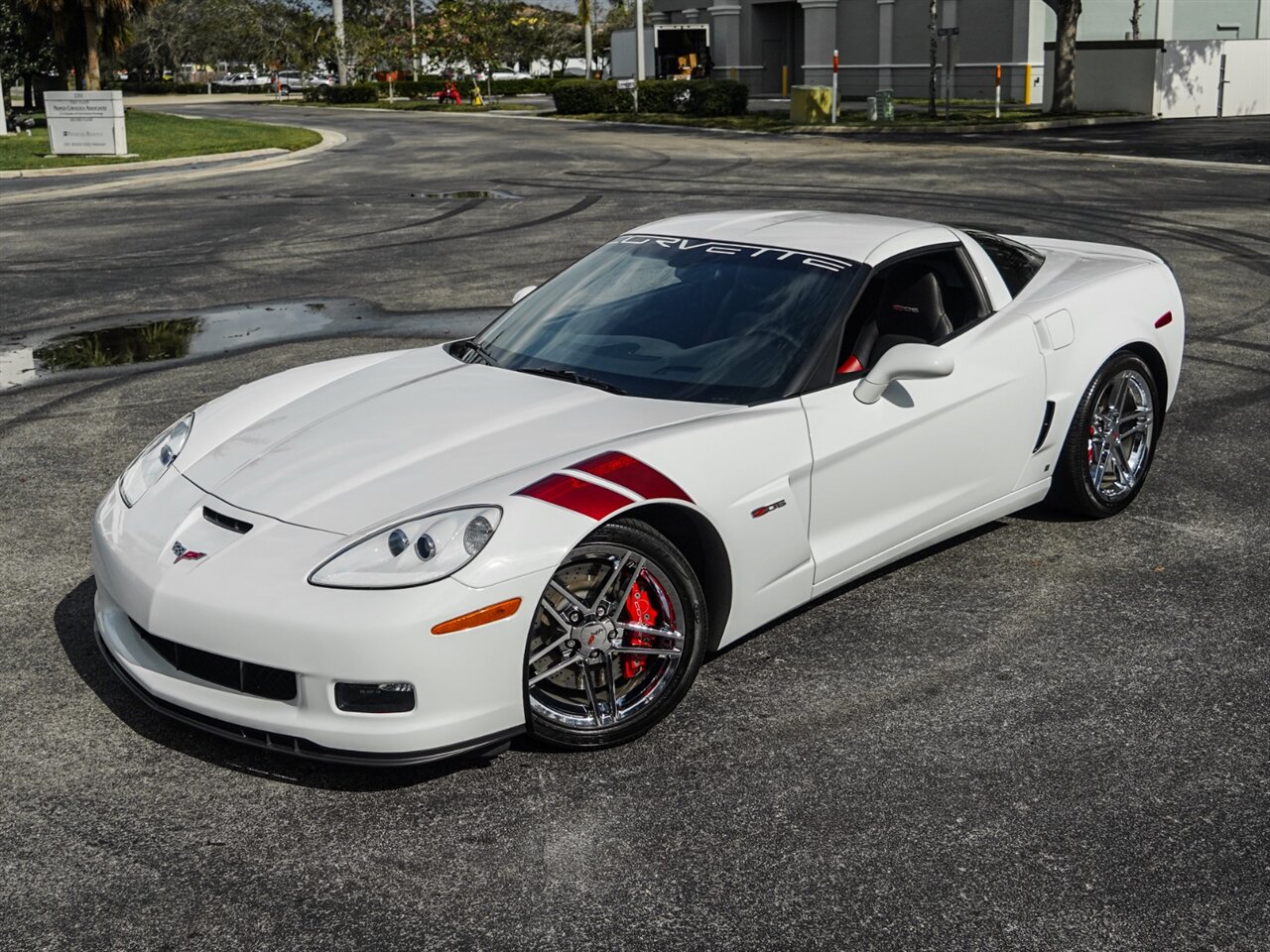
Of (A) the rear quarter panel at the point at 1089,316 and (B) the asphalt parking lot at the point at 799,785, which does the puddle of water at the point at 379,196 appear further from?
(A) the rear quarter panel at the point at 1089,316

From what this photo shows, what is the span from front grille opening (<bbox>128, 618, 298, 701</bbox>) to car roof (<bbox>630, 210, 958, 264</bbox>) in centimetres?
259

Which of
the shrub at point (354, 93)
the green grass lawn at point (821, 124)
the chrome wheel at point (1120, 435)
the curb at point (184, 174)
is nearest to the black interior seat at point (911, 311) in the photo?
the chrome wheel at point (1120, 435)

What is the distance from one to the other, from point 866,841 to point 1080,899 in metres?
0.55

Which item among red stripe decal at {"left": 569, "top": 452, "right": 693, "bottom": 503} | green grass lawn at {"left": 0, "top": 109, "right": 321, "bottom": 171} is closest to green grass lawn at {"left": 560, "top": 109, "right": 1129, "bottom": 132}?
green grass lawn at {"left": 0, "top": 109, "right": 321, "bottom": 171}

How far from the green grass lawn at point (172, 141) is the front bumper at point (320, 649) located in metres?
23.4

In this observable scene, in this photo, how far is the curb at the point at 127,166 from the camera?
24328 mm

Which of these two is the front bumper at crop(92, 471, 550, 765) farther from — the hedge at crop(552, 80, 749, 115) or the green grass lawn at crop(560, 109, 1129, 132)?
the hedge at crop(552, 80, 749, 115)

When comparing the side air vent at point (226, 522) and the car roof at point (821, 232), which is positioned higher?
the car roof at point (821, 232)

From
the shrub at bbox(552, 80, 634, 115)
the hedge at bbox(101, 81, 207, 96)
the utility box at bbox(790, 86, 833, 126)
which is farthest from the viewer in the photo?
the hedge at bbox(101, 81, 207, 96)

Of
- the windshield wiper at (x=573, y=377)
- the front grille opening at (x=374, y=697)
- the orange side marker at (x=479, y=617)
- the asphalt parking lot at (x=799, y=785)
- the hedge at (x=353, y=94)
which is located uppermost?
the hedge at (x=353, y=94)

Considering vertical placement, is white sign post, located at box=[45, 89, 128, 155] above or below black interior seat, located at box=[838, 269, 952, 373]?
above

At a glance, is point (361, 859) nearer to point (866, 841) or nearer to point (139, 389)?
point (866, 841)

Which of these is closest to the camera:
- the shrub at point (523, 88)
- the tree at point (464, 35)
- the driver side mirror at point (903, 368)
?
the driver side mirror at point (903, 368)

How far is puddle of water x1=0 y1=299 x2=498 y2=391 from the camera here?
9688 mm
